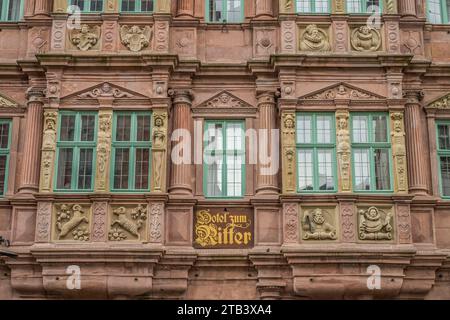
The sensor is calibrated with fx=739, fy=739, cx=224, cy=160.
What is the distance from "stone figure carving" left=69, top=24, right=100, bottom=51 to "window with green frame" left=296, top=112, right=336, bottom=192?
15.7ft

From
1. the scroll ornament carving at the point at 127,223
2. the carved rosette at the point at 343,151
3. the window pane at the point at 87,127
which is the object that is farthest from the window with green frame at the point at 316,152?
the window pane at the point at 87,127

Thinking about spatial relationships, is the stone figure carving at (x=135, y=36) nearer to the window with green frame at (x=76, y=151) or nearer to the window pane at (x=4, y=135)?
the window with green frame at (x=76, y=151)

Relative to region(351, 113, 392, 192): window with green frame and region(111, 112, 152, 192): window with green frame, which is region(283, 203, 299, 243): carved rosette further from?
region(111, 112, 152, 192): window with green frame

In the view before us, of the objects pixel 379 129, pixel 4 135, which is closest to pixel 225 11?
pixel 379 129

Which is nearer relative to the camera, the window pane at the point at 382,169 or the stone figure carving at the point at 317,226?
the stone figure carving at the point at 317,226

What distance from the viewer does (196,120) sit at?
1598cm

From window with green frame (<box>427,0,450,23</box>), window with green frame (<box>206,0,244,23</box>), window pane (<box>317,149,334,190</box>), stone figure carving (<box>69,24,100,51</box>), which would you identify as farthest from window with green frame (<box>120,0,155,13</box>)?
window with green frame (<box>427,0,450,23</box>)

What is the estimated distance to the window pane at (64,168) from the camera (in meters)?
15.4

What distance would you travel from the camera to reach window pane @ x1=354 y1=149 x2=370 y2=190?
15.4m

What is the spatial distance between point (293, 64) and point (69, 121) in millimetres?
4947

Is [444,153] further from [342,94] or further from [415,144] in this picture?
[342,94]

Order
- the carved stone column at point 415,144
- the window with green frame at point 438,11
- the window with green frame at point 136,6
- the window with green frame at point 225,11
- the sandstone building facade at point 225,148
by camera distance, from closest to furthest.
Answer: the sandstone building facade at point 225,148 < the carved stone column at point 415,144 < the window with green frame at point 136,6 < the window with green frame at point 225,11 < the window with green frame at point 438,11

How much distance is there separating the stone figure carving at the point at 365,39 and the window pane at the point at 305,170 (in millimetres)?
2647

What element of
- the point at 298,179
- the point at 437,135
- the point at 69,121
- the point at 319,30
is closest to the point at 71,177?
the point at 69,121
